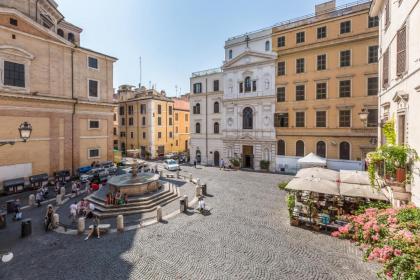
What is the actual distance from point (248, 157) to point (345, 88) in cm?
1439

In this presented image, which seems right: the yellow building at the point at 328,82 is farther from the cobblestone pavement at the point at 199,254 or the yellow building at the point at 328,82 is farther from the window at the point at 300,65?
the cobblestone pavement at the point at 199,254

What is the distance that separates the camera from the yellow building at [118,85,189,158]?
42.3m

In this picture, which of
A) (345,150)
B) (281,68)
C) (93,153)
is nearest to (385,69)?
(345,150)

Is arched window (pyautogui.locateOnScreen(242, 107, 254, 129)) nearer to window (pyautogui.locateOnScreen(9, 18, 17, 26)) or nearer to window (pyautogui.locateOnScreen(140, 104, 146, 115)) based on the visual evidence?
window (pyautogui.locateOnScreen(140, 104, 146, 115))

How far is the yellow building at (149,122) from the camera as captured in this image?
42.3 m

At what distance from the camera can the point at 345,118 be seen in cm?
2342

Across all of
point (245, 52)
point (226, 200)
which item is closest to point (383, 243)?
point (226, 200)

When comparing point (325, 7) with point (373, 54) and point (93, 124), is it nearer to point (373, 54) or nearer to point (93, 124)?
point (373, 54)

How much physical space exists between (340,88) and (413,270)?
76.2 ft

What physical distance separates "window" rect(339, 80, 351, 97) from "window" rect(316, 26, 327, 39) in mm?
5866

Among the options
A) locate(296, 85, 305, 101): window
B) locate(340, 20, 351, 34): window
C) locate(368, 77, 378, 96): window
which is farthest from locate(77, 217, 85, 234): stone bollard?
locate(340, 20, 351, 34): window

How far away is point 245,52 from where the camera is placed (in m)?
29.5

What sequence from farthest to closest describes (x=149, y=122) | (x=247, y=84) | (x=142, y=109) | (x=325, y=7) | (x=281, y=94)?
(x=142, y=109), (x=149, y=122), (x=247, y=84), (x=281, y=94), (x=325, y=7)

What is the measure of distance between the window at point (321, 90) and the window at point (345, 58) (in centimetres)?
267
